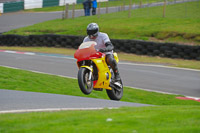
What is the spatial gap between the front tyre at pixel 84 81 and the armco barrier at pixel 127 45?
1104 centimetres

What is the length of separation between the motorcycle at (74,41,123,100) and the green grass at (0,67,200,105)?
2.21m

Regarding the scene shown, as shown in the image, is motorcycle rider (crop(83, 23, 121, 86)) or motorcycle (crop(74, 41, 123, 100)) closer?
motorcycle (crop(74, 41, 123, 100))

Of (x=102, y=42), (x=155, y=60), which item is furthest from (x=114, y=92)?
(x=155, y=60)

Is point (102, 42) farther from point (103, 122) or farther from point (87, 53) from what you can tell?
point (103, 122)

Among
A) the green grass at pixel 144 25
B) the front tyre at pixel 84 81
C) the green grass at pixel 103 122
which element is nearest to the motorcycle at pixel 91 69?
the front tyre at pixel 84 81

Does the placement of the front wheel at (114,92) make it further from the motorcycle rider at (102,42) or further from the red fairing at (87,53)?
the red fairing at (87,53)

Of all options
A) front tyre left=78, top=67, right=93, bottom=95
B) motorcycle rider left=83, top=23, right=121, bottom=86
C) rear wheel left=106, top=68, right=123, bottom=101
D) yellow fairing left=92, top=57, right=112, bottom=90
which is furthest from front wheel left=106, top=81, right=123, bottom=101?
front tyre left=78, top=67, right=93, bottom=95

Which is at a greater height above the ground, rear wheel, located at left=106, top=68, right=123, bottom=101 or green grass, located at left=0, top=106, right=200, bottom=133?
green grass, located at left=0, top=106, right=200, bottom=133

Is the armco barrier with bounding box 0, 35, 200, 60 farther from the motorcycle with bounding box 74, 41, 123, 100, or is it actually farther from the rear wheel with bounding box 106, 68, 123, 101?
the motorcycle with bounding box 74, 41, 123, 100

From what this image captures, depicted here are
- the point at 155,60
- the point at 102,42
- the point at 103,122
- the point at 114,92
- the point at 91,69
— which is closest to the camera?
the point at 103,122

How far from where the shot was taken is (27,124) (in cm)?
511

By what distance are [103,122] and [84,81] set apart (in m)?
2.76

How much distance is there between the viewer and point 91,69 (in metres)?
8.06

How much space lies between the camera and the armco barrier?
18.4 metres
